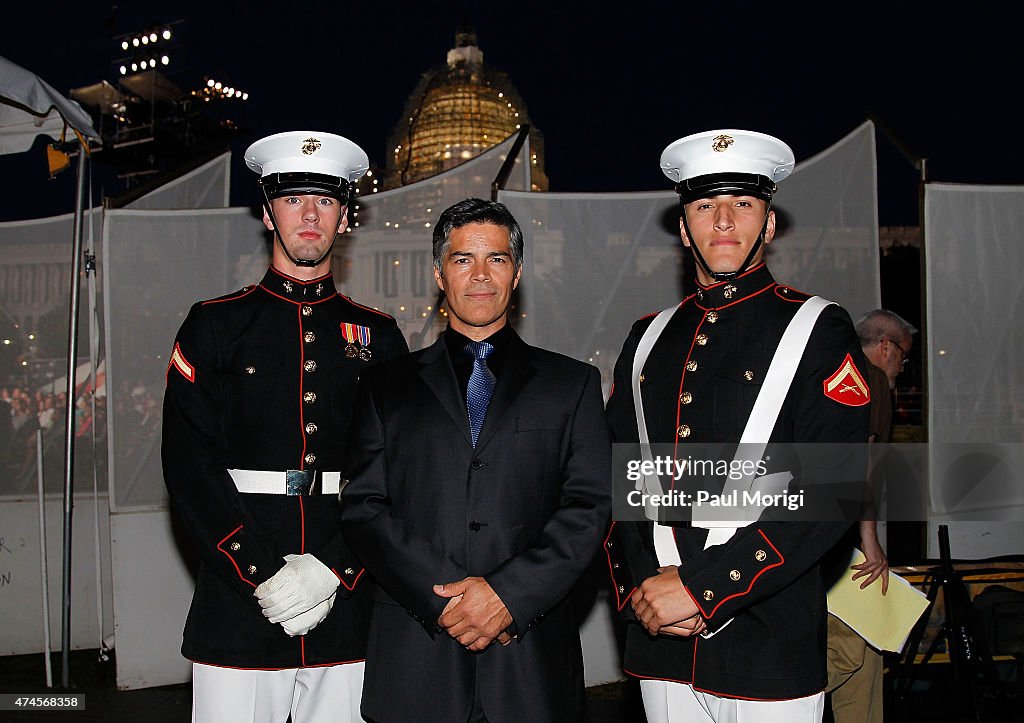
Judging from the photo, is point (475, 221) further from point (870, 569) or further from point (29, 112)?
point (29, 112)

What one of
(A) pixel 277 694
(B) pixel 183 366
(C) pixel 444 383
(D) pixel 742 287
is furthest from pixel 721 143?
(A) pixel 277 694

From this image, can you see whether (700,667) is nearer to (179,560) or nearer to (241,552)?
(241,552)

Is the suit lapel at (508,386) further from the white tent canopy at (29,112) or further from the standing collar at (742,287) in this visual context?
the white tent canopy at (29,112)

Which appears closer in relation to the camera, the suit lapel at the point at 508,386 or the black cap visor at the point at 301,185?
the suit lapel at the point at 508,386

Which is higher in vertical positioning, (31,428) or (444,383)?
(444,383)

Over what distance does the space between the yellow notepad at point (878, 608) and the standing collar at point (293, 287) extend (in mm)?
2526

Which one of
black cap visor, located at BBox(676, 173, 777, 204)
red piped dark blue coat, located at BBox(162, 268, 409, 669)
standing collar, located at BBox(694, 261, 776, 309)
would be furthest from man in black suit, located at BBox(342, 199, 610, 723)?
black cap visor, located at BBox(676, 173, 777, 204)

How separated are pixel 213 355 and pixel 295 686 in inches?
46.4

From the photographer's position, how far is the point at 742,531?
105 inches

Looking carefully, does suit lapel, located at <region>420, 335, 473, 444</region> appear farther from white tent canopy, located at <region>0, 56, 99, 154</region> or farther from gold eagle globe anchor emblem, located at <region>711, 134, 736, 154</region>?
white tent canopy, located at <region>0, 56, 99, 154</region>

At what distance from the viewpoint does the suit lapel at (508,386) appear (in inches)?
109

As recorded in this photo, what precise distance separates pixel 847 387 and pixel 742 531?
1.71ft

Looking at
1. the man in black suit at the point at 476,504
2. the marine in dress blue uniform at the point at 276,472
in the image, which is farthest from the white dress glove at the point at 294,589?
the man in black suit at the point at 476,504

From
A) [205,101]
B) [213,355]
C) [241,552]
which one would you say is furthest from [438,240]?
[205,101]
